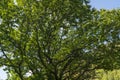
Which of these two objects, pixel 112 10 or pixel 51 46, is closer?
pixel 51 46

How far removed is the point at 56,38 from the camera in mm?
34812

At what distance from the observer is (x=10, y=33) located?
33344mm

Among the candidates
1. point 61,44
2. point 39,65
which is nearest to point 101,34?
point 61,44

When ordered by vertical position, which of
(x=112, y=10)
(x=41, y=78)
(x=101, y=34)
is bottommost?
(x=41, y=78)

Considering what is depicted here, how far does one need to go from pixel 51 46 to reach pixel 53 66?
229cm

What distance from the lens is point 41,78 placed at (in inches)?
1303

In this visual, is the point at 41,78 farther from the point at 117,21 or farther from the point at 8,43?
the point at 117,21

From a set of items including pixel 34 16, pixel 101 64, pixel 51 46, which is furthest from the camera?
pixel 101 64

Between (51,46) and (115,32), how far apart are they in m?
7.93

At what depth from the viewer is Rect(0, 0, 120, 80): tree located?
3297 cm

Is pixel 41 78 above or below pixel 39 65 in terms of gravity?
below

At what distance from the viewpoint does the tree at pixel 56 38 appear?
32969 millimetres

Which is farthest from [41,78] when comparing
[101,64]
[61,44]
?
[101,64]

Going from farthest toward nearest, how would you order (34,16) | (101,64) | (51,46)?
1. (101,64)
2. (51,46)
3. (34,16)
